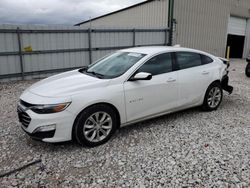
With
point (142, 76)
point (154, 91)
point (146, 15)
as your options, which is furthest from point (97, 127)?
point (146, 15)

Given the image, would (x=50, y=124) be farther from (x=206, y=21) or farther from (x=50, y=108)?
(x=206, y=21)

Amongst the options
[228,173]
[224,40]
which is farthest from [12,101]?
[224,40]

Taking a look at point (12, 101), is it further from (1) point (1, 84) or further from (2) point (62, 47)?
(2) point (62, 47)

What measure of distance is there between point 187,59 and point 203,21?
1132cm

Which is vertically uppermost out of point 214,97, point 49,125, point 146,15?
point 146,15

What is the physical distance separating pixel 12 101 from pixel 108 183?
14.6 feet

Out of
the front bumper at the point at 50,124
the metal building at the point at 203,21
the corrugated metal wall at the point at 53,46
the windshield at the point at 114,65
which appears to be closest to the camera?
the front bumper at the point at 50,124

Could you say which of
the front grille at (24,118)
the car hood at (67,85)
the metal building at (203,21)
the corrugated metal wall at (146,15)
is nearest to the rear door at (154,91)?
the car hood at (67,85)

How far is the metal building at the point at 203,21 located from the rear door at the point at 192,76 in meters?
7.58

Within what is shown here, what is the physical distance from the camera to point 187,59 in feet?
14.5

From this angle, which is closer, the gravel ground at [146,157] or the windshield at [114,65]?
the gravel ground at [146,157]

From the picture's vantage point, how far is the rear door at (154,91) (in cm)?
358

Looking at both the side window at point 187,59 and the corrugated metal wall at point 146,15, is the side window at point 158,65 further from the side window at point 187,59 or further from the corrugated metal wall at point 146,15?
the corrugated metal wall at point 146,15

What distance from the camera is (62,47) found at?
9156 mm
